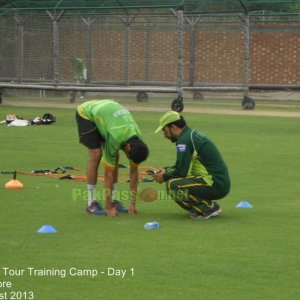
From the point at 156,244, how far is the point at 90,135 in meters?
2.39

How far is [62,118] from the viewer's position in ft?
85.1

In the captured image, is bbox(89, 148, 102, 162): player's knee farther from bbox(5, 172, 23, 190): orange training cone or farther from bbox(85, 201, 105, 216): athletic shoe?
bbox(5, 172, 23, 190): orange training cone

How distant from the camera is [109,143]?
1119cm

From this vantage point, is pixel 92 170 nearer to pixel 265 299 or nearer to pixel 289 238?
pixel 289 238

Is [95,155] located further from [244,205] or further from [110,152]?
[244,205]

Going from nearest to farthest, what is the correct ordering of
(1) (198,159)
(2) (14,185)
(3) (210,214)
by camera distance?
(3) (210,214), (1) (198,159), (2) (14,185)

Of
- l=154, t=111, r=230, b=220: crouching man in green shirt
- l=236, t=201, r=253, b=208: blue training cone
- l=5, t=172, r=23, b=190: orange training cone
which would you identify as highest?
l=154, t=111, r=230, b=220: crouching man in green shirt

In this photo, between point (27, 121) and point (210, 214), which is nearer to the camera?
point (210, 214)

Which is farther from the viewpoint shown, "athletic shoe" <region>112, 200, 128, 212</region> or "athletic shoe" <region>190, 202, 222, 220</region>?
"athletic shoe" <region>112, 200, 128, 212</region>

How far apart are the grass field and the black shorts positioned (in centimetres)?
81

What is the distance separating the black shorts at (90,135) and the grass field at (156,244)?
2.67 feet

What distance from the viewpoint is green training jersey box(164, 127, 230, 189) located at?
1124cm

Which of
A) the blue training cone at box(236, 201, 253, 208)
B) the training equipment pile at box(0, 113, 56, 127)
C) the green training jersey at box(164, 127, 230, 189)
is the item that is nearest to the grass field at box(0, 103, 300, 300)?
the blue training cone at box(236, 201, 253, 208)

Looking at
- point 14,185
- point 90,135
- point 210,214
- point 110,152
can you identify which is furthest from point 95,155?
point 14,185
